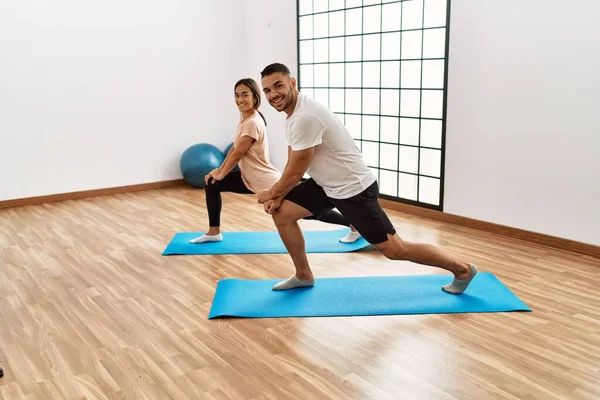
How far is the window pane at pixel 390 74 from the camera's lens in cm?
497

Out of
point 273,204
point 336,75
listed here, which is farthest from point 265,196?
point 336,75

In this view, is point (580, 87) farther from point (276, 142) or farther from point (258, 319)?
point (276, 142)

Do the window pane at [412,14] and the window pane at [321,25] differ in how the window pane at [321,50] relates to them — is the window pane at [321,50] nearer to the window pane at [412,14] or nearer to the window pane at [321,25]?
the window pane at [321,25]

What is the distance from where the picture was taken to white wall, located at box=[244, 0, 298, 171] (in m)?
6.08

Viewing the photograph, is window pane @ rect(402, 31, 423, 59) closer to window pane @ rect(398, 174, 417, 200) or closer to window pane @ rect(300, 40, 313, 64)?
window pane @ rect(398, 174, 417, 200)

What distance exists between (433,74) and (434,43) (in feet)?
0.77

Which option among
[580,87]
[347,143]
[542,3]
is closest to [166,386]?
[347,143]

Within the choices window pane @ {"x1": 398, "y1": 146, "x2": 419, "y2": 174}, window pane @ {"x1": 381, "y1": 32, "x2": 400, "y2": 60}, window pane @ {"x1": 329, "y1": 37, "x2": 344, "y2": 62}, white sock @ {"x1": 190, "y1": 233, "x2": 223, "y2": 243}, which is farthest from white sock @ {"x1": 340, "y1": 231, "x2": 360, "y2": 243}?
window pane @ {"x1": 329, "y1": 37, "x2": 344, "y2": 62}

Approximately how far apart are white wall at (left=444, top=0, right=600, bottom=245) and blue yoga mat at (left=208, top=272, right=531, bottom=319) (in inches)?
36.6

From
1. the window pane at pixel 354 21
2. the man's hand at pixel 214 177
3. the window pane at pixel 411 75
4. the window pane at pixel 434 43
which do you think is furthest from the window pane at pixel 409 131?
the man's hand at pixel 214 177

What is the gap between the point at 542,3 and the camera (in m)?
3.72

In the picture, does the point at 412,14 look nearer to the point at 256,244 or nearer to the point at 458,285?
the point at 256,244

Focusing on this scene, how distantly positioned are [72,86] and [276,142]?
2141 mm

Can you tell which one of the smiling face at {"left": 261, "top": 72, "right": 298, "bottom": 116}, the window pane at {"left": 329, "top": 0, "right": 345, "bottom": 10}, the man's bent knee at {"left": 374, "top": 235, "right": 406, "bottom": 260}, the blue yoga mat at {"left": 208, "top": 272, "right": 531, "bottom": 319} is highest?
the window pane at {"left": 329, "top": 0, "right": 345, "bottom": 10}
